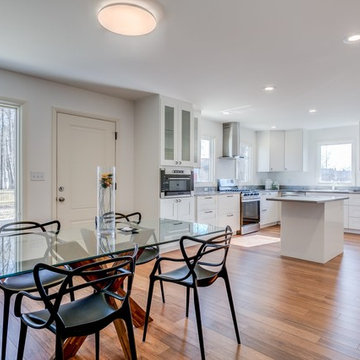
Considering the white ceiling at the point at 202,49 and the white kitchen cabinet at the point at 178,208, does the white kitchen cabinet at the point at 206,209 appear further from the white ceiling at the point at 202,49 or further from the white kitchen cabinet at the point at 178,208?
the white ceiling at the point at 202,49

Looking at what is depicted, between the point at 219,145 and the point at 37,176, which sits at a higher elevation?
the point at 219,145

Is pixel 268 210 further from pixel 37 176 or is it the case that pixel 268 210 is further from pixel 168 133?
pixel 37 176

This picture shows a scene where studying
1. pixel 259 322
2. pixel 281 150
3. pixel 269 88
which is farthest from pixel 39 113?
pixel 281 150

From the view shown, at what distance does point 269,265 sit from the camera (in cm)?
376

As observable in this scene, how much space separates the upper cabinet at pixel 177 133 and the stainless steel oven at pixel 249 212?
1.68m

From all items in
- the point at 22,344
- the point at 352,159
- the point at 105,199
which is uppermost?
the point at 352,159

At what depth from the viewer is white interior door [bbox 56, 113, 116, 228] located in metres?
3.74

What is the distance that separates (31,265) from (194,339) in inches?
49.1

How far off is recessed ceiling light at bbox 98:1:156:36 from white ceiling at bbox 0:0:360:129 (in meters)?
0.09

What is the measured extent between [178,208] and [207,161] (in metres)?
1.95

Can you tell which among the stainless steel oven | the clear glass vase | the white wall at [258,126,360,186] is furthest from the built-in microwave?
the white wall at [258,126,360,186]

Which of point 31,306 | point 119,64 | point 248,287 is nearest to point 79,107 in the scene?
point 119,64

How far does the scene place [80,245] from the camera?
5.98 ft

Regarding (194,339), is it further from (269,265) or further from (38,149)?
(38,149)
